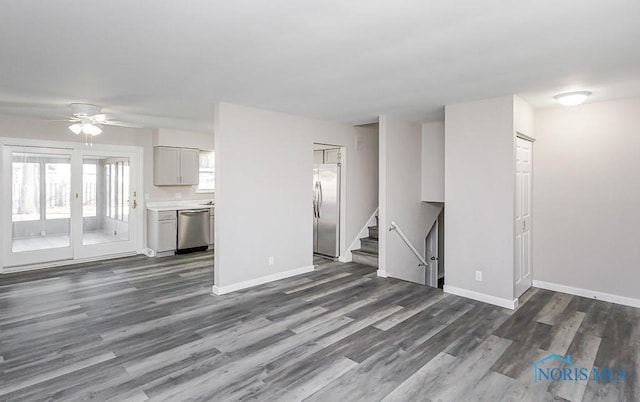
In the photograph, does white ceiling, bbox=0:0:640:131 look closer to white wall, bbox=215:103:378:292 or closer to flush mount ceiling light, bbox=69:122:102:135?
flush mount ceiling light, bbox=69:122:102:135

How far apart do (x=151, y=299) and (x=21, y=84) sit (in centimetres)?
271

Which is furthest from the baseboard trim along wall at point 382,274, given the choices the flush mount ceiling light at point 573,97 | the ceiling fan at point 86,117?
the ceiling fan at point 86,117

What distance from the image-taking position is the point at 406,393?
2.44m

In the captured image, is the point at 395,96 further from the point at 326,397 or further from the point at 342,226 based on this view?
the point at 326,397

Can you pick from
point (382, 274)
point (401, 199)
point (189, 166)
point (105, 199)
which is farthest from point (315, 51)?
point (105, 199)

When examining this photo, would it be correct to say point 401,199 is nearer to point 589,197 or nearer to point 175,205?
point 589,197

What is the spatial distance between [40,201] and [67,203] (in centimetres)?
37

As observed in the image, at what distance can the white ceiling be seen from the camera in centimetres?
210

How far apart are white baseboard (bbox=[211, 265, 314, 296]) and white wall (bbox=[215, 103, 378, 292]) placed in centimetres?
3

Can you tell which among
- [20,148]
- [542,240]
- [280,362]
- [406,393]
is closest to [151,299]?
[280,362]

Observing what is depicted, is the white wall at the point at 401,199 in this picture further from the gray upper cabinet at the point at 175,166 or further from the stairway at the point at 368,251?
the gray upper cabinet at the point at 175,166

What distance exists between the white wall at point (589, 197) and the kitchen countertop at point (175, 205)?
5.99m

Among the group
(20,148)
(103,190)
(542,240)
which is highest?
(20,148)

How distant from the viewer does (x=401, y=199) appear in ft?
18.6
